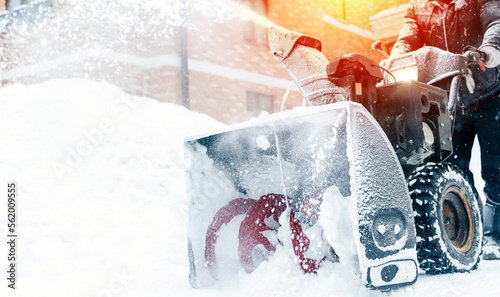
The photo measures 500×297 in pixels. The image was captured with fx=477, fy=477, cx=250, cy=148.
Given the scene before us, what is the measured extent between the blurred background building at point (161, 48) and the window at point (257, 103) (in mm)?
27

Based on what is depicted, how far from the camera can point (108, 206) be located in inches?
212

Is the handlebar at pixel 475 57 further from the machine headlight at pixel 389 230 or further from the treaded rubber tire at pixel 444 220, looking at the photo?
the machine headlight at pixel 389 230

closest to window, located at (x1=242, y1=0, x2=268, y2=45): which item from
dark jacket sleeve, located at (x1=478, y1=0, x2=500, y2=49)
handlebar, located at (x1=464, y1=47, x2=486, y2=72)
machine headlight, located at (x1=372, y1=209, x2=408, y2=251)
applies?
dark jacket sleeve, located at (x1=478, y1=0, x2=500, y2=49)

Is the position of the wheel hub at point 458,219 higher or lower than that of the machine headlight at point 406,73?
lower

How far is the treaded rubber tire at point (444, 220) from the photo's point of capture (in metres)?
2.66

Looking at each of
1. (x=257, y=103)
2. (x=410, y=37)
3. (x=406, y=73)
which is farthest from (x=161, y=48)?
(x=406, y=73)

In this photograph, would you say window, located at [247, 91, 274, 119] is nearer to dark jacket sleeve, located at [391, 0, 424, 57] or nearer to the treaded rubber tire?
dark jacket sleeve, located at [391, 0, 424, 57]

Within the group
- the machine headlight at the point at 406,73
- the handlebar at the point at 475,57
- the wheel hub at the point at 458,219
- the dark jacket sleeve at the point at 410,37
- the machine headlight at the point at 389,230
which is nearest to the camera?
the machine headlight at the point at 389,230

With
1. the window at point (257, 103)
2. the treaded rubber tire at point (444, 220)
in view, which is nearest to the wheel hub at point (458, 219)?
the treaded rubber tire at point (444, 220)

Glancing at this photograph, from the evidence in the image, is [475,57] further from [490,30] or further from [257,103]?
[257,103]

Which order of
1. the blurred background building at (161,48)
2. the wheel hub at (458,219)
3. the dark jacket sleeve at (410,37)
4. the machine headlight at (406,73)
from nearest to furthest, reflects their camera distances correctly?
the wheel hub at (458,219) → the machine headlight at (406,73) → the dark jacket sleeve at (410,37) → the blurred background building at (161,48)

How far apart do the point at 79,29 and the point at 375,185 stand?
966 cm


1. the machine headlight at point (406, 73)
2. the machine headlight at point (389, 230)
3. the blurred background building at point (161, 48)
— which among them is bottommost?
the machine headlight at point (389, 230)

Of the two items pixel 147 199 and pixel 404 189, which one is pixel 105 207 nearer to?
pixel 147 199
